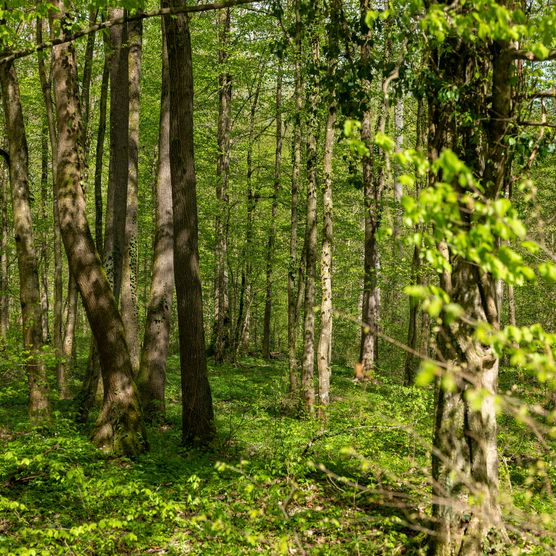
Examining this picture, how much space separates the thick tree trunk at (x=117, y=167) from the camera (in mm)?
11086

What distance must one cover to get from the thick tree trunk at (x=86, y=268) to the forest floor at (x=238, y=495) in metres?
0.62

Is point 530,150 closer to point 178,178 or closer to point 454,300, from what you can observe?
point 454,300

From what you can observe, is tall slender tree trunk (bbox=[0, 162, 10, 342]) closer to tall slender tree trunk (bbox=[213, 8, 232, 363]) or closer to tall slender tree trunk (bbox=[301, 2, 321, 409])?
tall slender tree trunk (bbox=[213, 8, 232, 363])

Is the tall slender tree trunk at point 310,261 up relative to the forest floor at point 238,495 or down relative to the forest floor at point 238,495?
up

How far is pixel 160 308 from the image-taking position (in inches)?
408

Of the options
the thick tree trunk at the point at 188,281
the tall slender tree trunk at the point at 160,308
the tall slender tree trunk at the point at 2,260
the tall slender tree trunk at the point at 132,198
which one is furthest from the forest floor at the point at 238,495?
the tall slender tree trunk at the point at 2,260

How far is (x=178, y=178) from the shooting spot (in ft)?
26.7

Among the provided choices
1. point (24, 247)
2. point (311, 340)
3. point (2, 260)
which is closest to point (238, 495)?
point (311, 340)

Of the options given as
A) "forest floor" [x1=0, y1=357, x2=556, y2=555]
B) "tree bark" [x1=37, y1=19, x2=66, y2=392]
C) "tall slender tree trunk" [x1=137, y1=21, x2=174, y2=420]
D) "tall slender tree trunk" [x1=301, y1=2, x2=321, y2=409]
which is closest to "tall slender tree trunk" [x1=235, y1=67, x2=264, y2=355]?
"tree bark" [x1=37, y1=19, x2=66, y2=392]

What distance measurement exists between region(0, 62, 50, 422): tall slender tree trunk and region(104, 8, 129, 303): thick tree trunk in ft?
7.55

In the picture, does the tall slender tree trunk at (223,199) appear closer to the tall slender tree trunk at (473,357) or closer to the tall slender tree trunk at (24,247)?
the tall slender tree trunk at (24,247)

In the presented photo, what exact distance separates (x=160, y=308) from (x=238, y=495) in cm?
473

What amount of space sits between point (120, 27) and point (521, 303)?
73.7 ft

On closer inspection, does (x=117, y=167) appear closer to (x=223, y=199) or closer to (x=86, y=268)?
(x=86, y=268)
